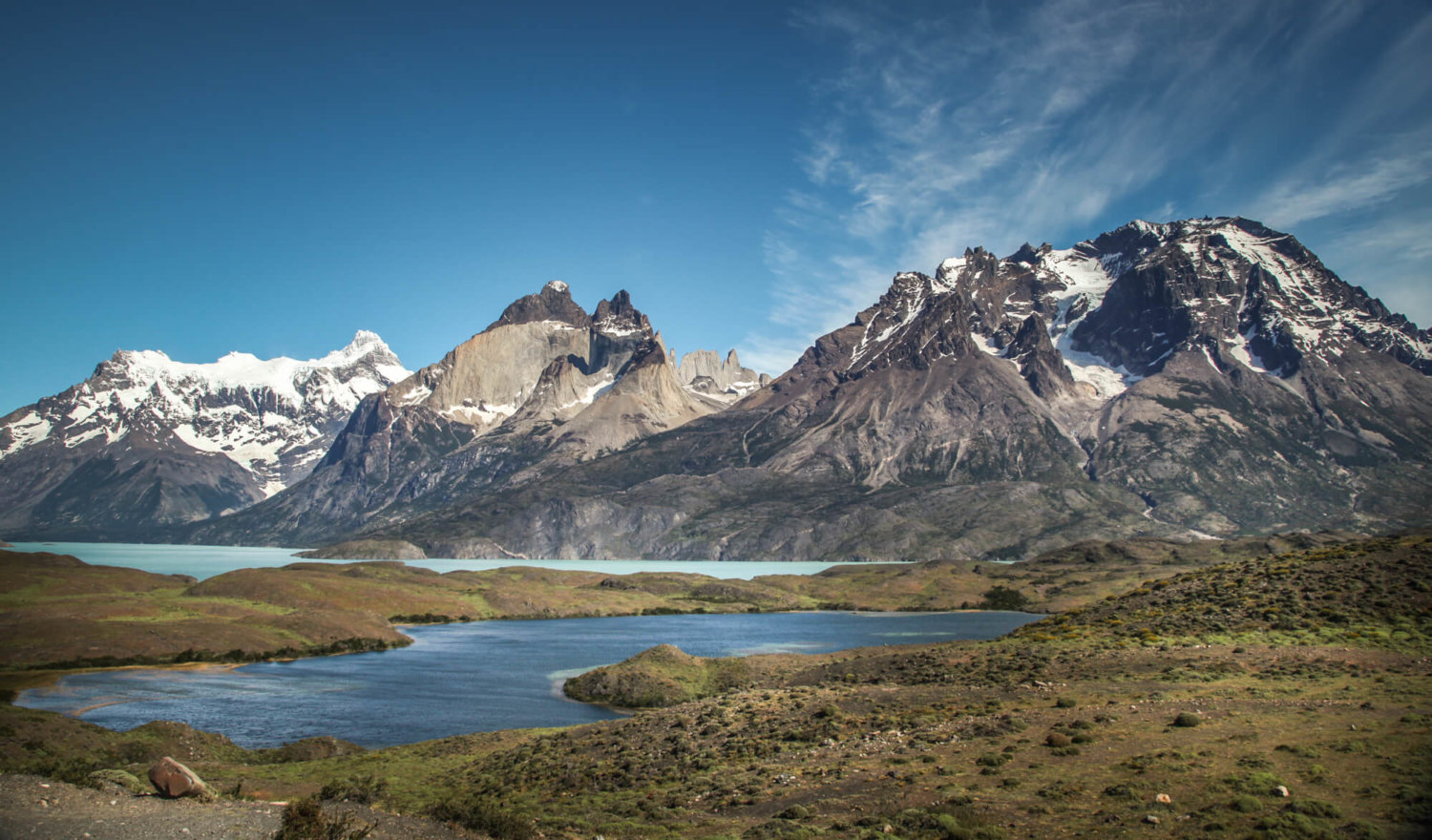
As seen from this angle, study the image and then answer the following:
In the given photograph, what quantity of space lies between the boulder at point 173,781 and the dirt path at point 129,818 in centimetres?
48

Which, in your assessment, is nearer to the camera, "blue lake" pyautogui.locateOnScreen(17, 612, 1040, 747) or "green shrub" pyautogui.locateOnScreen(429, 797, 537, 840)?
"green shrub" pyautogui.locateOnScreen(429, 797, 537, 840)

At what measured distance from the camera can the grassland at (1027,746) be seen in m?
30.5

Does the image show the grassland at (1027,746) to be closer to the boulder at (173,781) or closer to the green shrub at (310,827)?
the green shrub at (310,827)

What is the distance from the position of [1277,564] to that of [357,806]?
79.9m

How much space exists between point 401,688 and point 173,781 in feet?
253

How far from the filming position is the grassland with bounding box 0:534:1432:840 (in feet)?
100

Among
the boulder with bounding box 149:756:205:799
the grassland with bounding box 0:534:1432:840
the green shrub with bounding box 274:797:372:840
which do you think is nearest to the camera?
the green shrub with bounding box 274:797:372:840

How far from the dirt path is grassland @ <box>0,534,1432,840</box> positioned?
15.1 feet

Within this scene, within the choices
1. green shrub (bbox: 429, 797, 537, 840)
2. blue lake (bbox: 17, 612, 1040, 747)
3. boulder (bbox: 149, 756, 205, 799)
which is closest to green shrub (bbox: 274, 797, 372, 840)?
boulder (bbox: 149, 756, 205, 799)

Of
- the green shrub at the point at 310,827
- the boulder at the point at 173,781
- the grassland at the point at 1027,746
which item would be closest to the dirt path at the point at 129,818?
the boulder at the point at 173,781

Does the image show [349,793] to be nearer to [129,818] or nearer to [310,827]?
[129,818]

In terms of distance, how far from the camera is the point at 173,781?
2969cm

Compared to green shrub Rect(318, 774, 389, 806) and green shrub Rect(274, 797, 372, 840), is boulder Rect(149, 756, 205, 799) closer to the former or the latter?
green shrub Rect(274, 797, 372, 840)

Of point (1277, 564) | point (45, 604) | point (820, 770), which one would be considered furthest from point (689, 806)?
point (45, 604)
